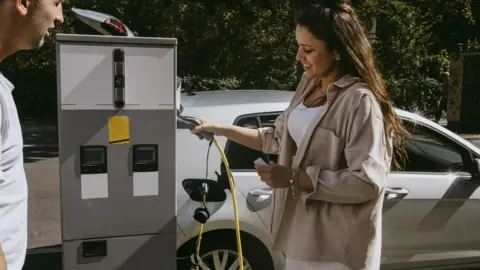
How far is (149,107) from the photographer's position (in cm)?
275

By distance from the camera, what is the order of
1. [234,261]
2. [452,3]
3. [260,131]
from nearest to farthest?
[260,131] < [234,261] < [452,3]

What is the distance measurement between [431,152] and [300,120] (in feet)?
7.46

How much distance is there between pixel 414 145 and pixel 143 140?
227 centimetres

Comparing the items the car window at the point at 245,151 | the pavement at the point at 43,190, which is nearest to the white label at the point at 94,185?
the car window at the point at 245,151

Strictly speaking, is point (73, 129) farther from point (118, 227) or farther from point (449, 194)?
point (449, 194)

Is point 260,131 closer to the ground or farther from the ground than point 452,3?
closer to the ground

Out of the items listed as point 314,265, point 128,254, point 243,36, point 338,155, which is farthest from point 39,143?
point 338,155

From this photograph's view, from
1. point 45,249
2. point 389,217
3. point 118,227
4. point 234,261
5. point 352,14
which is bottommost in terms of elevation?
point 45,249

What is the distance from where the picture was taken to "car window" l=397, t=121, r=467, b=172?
3.89 metres

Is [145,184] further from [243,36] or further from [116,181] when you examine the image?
[243,36]

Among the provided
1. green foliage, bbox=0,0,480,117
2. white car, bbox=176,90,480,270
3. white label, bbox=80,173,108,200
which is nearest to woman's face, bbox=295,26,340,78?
white label, bbox=80,173,108,200

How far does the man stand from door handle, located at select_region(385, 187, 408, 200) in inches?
108

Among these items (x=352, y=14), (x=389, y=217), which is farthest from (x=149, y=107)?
(x=389, y=217)

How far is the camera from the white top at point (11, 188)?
1419 mm
